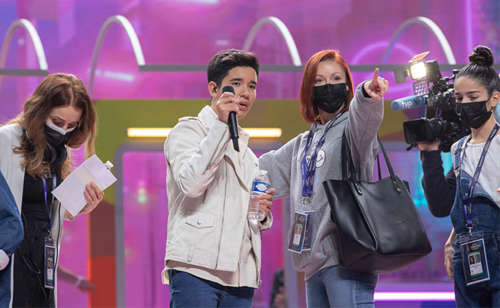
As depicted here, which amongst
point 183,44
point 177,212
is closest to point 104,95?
point 183,44

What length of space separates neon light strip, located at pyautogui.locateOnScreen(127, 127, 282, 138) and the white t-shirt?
7.67ft

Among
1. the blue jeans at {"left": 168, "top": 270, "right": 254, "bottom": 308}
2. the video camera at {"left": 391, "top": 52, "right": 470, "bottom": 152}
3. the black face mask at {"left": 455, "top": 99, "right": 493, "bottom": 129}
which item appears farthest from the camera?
the video camera at {"left": 391, "top": 52, "right": 470, "bottom": 152}

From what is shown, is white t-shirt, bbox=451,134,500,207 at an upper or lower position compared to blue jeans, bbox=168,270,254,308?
upper

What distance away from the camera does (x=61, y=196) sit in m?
2.28

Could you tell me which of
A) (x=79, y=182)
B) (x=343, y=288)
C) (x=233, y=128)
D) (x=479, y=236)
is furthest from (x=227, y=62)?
(x=479, y=236)

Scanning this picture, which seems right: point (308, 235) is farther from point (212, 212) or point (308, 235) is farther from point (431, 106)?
point (431, 106)

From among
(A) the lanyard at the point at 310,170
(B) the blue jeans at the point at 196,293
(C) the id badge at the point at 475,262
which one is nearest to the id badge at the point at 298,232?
(A) the lanyard at the point at 310,170

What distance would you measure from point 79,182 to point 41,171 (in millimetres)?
177

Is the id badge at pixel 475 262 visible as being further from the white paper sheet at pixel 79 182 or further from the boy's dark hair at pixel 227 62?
the white paper sheet at pixel 79 182

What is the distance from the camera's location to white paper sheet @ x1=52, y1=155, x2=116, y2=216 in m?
2.29

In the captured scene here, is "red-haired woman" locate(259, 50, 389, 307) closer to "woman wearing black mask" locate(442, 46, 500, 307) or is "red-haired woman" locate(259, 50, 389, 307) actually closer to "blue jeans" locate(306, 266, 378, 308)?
"blue jeans" locate(306, 266, 378, 308)

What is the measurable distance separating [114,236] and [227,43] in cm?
646

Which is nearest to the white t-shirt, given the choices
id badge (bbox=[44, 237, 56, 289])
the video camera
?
the video camera

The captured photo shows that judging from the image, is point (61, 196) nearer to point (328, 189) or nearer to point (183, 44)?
point (328, 189)
